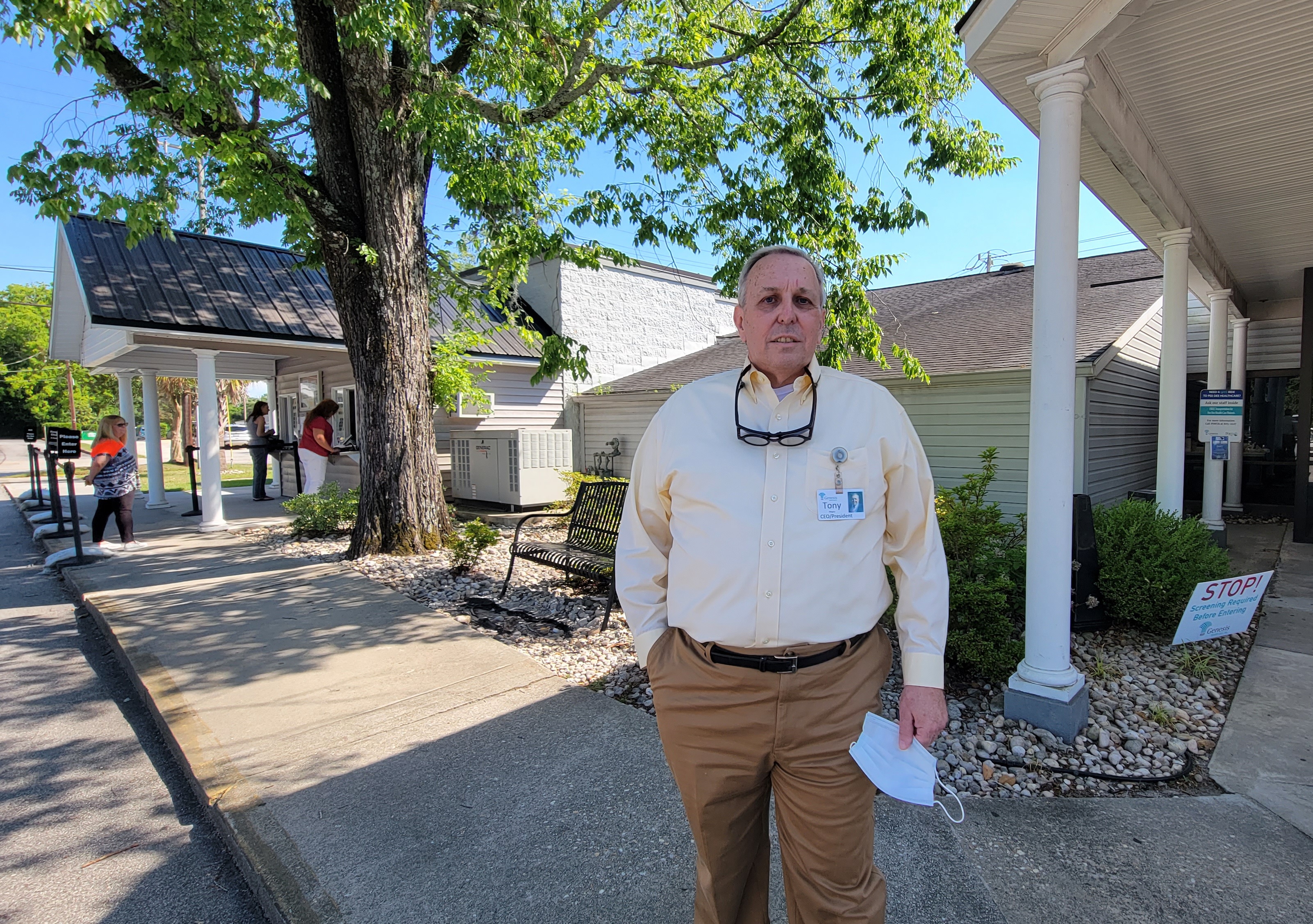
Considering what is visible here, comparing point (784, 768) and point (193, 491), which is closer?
point (784, 768)

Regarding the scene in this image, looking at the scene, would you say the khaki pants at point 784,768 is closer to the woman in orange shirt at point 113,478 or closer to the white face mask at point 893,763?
the white face mask at point 893,763

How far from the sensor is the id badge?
170 centimetres

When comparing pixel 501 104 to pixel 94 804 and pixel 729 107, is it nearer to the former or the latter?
pixel 729 107

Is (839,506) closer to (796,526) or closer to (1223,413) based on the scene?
(796,526)

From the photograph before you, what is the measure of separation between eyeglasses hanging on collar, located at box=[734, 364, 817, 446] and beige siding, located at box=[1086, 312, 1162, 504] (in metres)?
8.46

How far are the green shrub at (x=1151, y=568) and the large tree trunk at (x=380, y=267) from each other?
6426 millimetres

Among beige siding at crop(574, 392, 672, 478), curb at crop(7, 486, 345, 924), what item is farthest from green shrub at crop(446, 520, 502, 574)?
beige siding at crop(574, 392, 672, 478)

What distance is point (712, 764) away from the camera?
1.79 m

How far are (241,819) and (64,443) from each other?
28.7ft

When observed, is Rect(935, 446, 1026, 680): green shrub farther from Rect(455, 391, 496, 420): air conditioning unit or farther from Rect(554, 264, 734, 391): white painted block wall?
Rect(554, 264, 734, 391): white painted block wall

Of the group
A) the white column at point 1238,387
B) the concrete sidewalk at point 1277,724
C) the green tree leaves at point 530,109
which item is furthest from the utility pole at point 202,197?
the white column at point 1238,387

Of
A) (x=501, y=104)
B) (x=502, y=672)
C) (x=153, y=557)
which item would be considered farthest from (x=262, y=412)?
(x=502, y=672)

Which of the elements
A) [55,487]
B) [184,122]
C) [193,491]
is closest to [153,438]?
[193,491]

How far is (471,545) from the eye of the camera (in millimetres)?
6941
